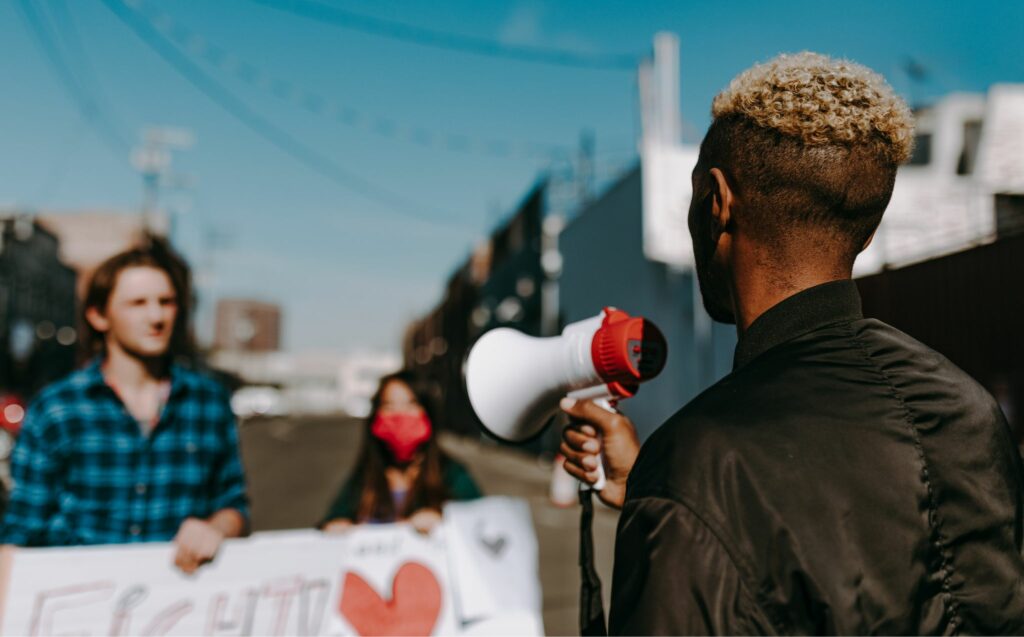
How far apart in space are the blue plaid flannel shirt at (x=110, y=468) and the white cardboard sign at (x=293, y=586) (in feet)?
0.25

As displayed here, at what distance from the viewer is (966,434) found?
1139mm

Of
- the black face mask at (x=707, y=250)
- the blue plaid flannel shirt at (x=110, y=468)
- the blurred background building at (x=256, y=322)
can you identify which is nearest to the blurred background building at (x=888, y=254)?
the black face mask at (x=707, y=250)

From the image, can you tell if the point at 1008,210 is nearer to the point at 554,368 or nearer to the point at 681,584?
the point at 554,368

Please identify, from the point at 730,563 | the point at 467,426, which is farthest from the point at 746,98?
the point at 467,426

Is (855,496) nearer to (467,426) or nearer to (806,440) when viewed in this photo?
(806,440)

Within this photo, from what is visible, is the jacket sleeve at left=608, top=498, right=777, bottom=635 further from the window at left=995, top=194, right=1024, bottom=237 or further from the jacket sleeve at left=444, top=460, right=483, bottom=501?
the window at left=995, top=194, right=1024, bottom=237

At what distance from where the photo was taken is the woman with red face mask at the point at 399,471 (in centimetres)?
343

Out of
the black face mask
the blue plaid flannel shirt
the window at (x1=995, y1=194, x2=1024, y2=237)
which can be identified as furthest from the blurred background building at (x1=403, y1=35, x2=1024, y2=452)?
the blue plaid flannel shirt

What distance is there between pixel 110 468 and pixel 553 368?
63.6 inches

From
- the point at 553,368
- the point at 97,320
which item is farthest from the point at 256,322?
the point at 553,368

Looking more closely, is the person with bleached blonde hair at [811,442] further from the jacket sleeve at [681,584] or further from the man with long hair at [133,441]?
the man with long hair at [133,441]

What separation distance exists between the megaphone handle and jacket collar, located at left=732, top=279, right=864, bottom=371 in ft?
1.39

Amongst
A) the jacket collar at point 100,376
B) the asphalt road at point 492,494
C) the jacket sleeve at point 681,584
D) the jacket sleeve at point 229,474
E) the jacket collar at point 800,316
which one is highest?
the jacket collar at point 800,316

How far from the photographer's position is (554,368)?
170 cm
